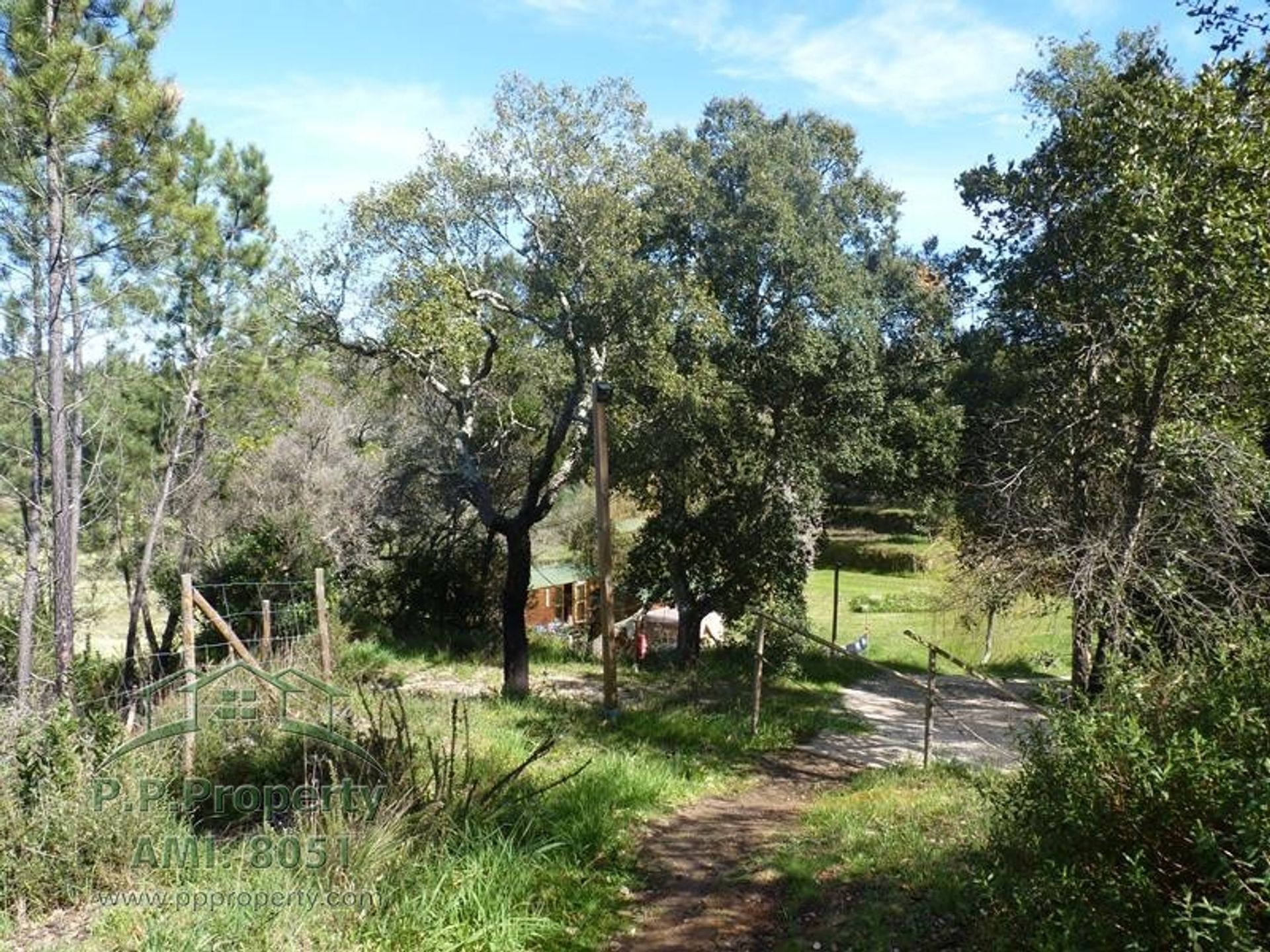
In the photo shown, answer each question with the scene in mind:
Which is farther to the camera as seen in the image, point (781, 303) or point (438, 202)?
point (781, 303)

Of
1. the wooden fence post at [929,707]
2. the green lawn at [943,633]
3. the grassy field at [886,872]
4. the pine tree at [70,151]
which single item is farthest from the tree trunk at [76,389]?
the green lawn at [943,633]

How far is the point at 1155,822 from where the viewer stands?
2.97 metres

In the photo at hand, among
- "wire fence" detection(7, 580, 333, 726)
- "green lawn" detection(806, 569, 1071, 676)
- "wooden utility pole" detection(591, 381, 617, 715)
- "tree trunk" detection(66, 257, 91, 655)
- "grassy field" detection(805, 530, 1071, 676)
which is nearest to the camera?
"tree trunk" detection(66, 257, 91, 655)

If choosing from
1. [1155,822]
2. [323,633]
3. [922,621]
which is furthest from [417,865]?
[922,621]

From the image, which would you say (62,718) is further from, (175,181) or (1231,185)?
(1231,185)

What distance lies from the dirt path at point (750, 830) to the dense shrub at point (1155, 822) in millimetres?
1500

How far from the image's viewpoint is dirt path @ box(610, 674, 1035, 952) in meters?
4.93

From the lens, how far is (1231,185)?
6.41 m

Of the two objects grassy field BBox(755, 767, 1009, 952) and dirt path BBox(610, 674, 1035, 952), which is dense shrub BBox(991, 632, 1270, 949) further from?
dirt path BBox(610, 674, 1035, 952)

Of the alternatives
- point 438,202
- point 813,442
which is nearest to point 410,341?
point 438,202

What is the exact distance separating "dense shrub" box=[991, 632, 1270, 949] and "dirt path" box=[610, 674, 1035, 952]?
1.50 meters

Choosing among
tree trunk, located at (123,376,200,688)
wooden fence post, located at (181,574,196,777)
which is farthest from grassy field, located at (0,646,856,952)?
tree trunk, located at (123,376,200,688)

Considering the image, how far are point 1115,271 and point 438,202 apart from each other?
312 inches

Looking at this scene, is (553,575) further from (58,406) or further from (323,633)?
(58,406)
